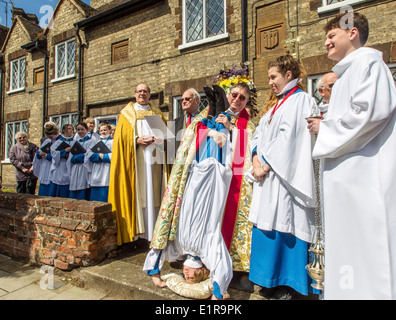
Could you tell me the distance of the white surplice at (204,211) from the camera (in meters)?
2.43

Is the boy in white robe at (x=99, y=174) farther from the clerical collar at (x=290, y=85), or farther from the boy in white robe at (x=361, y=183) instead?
the boy in white robe at (x=361, y=183)

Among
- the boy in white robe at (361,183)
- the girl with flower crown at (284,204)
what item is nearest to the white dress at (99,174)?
the girl with flower crown at (284,204)

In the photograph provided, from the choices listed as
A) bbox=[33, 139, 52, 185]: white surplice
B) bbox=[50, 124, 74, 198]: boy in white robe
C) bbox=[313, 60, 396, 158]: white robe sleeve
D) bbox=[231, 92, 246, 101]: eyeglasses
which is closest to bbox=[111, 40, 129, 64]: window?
bbox=[33, 139, 52, 185]: white surplice

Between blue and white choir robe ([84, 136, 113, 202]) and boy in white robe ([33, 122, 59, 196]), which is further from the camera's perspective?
boy in white robe ([33, 122, 59, 196])

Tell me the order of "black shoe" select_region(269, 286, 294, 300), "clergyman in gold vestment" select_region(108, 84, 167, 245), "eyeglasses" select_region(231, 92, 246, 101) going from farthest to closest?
"clergyman in gold vestment" select_region(108, 84, 167, 245) < "eyeglasses" select_region(231, 92, 246, 101) < "black shoe" select_region(269, 286, 294, 300)

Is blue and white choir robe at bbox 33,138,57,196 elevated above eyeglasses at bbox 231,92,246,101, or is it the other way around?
eyeglasses at bbox 231,92,246,101

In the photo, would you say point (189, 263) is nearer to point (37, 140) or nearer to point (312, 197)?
point (312, 197)

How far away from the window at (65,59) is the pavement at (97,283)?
384 inches

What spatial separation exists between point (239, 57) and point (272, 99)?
519 cm

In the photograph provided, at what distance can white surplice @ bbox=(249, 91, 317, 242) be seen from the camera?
221 cm

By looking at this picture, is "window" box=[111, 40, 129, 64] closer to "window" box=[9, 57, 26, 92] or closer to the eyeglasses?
"window" box=[9, 57, 26, 92]

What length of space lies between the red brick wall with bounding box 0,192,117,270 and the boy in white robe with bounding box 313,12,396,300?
2547 mm

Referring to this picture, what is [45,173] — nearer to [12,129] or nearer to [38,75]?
[38,75]

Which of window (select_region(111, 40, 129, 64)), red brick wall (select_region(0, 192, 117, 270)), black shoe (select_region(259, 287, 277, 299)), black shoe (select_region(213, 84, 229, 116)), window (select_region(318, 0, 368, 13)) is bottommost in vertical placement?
black shoe (select_region(259, 287, 277, 299))
